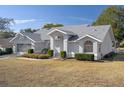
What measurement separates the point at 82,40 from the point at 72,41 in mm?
1276

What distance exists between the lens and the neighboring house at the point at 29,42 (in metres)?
28.0

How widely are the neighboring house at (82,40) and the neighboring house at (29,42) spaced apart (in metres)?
2.38

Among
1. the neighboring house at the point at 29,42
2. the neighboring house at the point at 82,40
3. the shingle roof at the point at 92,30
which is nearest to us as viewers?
the neighboring house at the point at 82,40

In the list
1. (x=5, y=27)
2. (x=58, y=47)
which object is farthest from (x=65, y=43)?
(x=5, y=27)

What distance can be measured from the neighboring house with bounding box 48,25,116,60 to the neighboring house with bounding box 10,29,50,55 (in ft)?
7.80

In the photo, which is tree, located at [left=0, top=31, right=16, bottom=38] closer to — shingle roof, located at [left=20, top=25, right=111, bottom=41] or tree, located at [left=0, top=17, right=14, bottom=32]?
tree, located at [left=0, top=17, right=14, bottom=32]

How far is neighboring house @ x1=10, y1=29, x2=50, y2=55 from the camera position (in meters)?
28.0

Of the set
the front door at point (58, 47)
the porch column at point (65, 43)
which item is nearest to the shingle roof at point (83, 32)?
the porch column at point (65, 43)

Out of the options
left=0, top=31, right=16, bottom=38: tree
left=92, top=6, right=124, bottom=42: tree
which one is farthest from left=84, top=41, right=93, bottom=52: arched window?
left=0, top=31, right=16, bottom=38: tree

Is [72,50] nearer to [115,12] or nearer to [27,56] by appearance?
[27,56]

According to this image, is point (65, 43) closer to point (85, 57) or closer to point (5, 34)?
point (85, 57)

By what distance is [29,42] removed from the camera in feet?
92.9

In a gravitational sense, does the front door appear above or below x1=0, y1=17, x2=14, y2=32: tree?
below

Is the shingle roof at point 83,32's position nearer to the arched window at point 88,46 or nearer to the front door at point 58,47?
the arched window at point 88,46
